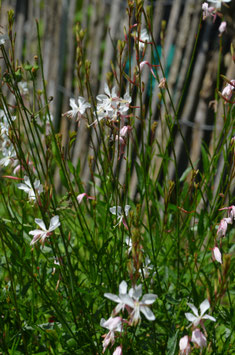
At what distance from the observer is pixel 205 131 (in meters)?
3.24

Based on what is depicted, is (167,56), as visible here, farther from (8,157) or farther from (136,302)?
(136,302)

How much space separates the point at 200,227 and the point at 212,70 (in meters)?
1.76

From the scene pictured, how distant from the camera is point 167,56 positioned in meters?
3.57

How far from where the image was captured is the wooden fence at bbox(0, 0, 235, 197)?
315 centimetres

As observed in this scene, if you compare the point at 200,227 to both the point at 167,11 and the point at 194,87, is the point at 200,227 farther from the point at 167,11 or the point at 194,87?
the point at 167,11

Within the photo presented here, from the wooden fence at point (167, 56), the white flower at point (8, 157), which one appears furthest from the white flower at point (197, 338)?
the wooden fence at point (167, 56)

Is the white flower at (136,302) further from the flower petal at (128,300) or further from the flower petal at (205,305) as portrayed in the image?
the flower petal at (205,305)

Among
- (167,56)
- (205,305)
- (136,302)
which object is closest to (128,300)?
(136,302)

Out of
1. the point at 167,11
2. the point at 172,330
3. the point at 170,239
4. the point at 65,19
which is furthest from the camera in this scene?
the point at 65,19

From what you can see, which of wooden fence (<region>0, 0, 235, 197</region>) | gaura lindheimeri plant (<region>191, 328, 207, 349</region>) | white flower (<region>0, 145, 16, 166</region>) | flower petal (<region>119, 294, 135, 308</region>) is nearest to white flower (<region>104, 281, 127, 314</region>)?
flower petal (<region>119, 294, 135, 308</region>)

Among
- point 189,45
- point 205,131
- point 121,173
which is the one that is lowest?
point 121,173

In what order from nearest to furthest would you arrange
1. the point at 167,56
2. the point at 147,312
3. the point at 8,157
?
the point at 147,312 < the point at 8,157 < the point at 167,56

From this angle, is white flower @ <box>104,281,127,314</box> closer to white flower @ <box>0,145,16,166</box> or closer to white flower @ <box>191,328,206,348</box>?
white flower @ <box>191,328,206,348</box>

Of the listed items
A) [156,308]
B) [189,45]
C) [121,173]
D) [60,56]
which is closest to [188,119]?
[189,45]
